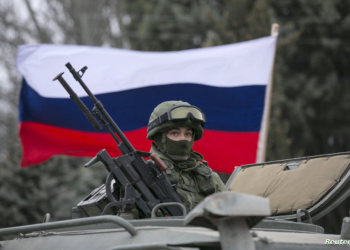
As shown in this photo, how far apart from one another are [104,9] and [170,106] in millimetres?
13579

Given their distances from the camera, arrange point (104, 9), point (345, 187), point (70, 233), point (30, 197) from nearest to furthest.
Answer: point (70, 233) < point (345, 187) < point (30, 197) < point (104, 9)

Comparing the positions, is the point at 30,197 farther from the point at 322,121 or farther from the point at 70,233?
the point at 322,121

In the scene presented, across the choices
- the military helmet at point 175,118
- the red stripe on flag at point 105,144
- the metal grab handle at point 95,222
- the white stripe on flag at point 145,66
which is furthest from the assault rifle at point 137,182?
the white stripe on flag at point 145,66

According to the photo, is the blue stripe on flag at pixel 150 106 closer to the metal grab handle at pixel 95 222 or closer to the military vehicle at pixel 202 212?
the military vehicle at pixel 202 212

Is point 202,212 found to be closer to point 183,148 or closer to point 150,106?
point 183,148

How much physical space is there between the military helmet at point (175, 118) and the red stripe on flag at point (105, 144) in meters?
3.05

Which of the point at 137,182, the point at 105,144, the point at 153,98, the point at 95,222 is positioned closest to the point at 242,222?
the point at 95,222

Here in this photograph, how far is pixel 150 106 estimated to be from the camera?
699 cm

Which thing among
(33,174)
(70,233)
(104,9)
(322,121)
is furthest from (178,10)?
(70,233)

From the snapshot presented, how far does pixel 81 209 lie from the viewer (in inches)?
125

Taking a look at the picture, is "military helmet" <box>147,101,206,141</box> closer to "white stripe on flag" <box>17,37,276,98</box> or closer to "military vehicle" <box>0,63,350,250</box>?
"military vehicle" <box>0,63,350,250</box>

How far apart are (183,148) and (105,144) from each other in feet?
11.2

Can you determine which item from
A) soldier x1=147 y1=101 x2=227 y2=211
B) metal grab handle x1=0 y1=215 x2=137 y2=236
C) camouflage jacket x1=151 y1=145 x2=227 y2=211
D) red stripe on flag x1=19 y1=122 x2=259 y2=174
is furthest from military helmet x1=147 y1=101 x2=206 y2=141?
red stripe on flag x1=19 y1=122 x2=259 y2=174

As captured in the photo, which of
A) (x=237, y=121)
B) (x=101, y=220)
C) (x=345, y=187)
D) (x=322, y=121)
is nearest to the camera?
(x=101, y=220)
